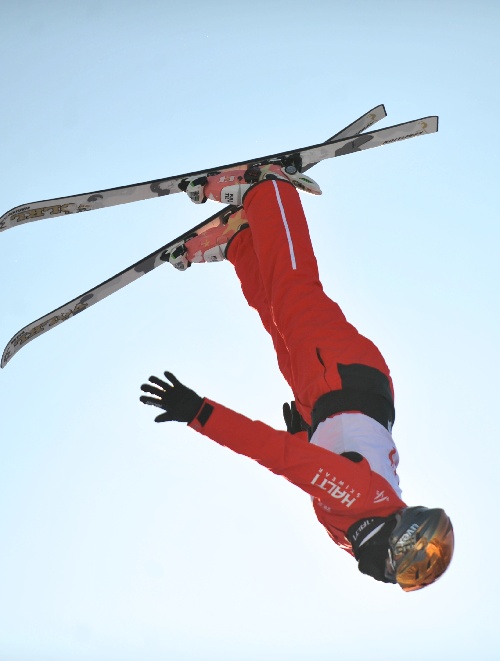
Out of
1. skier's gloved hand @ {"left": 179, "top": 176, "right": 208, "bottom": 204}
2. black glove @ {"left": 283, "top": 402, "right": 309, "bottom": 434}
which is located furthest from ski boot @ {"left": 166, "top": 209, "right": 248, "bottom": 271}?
black glove @ {"left": 283, "top": 402, "right": 309, "bottom": 434}

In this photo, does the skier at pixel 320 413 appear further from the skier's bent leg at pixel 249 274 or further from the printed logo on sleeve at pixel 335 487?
the skier's bent leg at pixel 249 274

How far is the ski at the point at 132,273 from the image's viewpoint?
718cm

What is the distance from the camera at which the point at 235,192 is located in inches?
252

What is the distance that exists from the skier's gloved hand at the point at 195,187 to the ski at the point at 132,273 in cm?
42

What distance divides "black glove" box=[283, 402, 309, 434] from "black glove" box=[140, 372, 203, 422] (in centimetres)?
158

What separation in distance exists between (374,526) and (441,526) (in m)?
0.40

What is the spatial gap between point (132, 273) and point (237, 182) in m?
1.40

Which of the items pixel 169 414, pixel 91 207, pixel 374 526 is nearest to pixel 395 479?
pixel 374 526

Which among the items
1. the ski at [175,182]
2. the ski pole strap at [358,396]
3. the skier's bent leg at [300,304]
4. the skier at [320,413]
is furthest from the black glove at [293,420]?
the ski at [175,182]

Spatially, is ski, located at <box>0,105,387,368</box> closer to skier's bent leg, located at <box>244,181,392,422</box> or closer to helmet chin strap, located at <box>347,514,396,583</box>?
skier's bent leg, located at <box>244,181,392,422</box>

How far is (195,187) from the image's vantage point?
6.61 meters

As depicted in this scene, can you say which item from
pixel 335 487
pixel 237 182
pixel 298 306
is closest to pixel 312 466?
pixel 335 487

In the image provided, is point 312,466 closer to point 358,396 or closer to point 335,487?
point 335,487

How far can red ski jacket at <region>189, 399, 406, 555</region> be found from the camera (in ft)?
16.3
